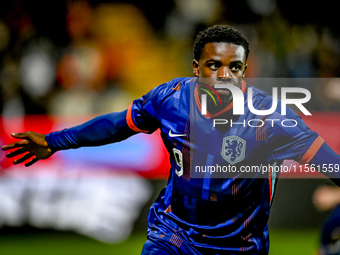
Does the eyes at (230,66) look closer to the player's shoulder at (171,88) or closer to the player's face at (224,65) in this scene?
the player's face at (224,65)

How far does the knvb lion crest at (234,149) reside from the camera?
2207 mm

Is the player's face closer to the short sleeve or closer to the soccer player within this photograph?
the soccer player

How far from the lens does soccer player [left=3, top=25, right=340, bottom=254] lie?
2.17 meters

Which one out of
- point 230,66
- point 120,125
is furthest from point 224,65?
point 120,125

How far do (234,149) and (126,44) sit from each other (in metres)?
4.22

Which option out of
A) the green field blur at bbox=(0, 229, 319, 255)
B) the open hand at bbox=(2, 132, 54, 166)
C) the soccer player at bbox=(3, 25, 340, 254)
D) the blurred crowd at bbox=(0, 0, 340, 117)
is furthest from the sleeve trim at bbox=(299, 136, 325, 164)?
the blurred crowd at bbox=(0, 0, 340, 117)

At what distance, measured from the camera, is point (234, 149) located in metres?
2.22

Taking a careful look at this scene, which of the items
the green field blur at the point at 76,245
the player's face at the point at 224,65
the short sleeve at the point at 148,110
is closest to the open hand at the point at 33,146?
the short sleeve at the point at 148,110

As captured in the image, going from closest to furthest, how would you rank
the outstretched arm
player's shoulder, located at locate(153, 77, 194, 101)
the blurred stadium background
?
player's shoulder, located at locate(153, 77, 194, 101)
the outstretched arm
the blurred stadium background

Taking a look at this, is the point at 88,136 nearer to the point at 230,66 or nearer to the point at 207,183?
the point at 207,183

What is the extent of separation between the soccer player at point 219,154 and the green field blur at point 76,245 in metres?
2.26

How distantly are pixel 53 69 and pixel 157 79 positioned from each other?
1636 millimetres

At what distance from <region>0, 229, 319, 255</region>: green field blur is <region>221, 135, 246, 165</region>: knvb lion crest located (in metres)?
2.58

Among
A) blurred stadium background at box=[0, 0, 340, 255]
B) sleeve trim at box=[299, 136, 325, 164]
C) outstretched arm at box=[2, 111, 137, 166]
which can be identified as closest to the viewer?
sleeve trim at box=[299, 136, 325, 164]
